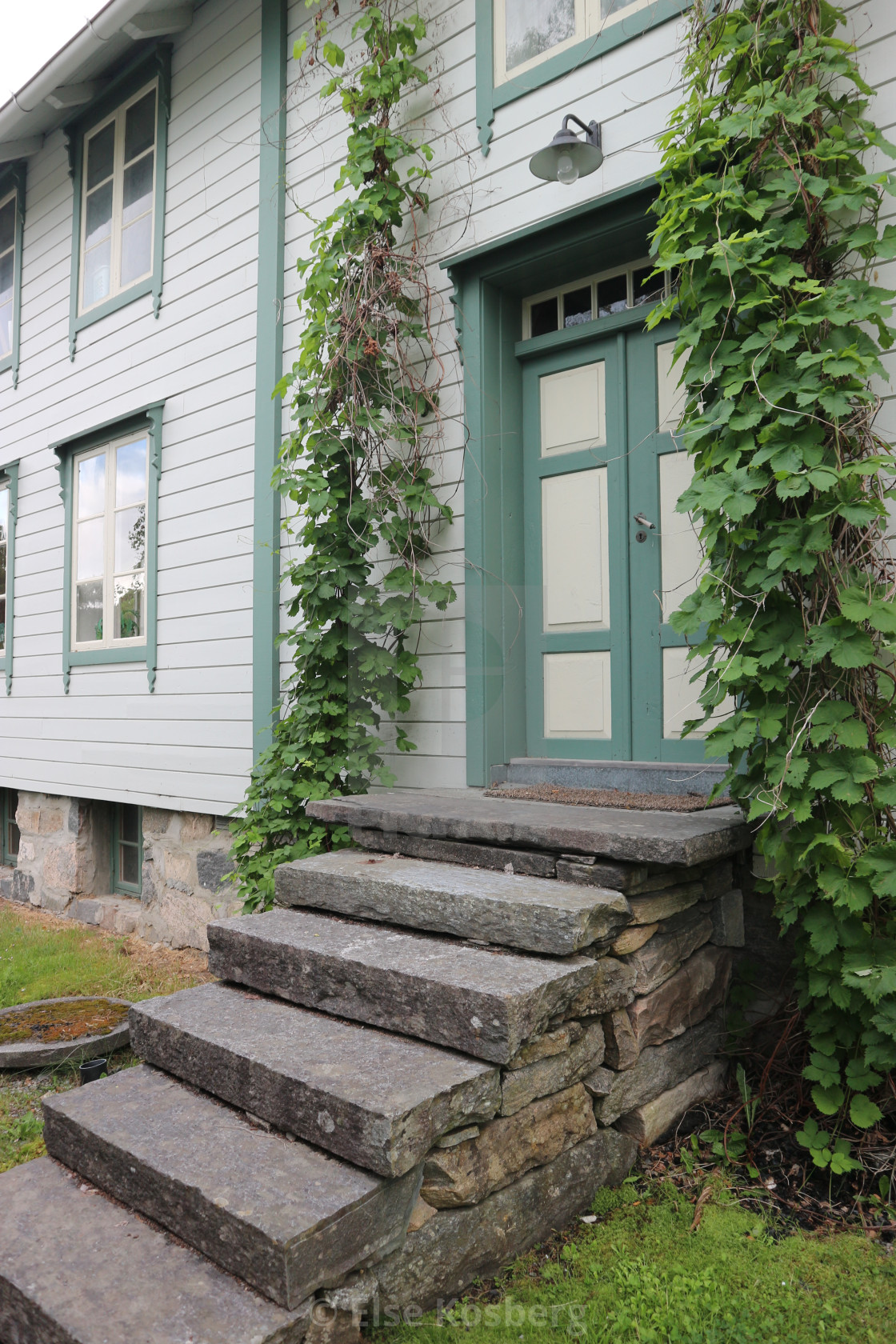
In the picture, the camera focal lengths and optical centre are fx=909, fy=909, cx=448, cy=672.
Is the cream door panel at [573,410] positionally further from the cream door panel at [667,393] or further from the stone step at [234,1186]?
the stone step at [234,1186]

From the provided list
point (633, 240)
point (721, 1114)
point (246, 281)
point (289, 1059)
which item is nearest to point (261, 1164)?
point (289, 1059)

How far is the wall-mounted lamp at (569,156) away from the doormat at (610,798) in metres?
2.38

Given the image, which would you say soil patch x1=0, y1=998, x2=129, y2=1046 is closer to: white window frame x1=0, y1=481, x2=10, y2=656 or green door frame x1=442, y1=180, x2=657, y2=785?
green door frame x1=442, y1=180, x2=657, y2=785

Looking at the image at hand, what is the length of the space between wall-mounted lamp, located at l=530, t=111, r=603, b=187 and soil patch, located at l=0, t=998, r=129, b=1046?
3.91 meters

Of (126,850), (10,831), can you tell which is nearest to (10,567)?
(10,831)

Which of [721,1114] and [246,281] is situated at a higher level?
[246,281]

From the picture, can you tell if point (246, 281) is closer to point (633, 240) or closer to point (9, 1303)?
point (633, 240)

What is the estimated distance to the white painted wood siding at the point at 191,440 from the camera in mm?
5391

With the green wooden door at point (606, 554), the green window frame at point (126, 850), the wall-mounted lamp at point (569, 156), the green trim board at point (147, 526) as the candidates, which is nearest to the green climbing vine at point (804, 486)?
the wall-mounted lamp at point (569, 156)

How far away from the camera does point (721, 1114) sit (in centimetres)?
280

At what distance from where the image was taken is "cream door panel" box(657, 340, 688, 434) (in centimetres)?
363

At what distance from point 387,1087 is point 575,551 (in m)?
2.50

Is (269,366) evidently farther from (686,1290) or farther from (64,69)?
(686,1290)

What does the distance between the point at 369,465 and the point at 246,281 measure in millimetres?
1916
